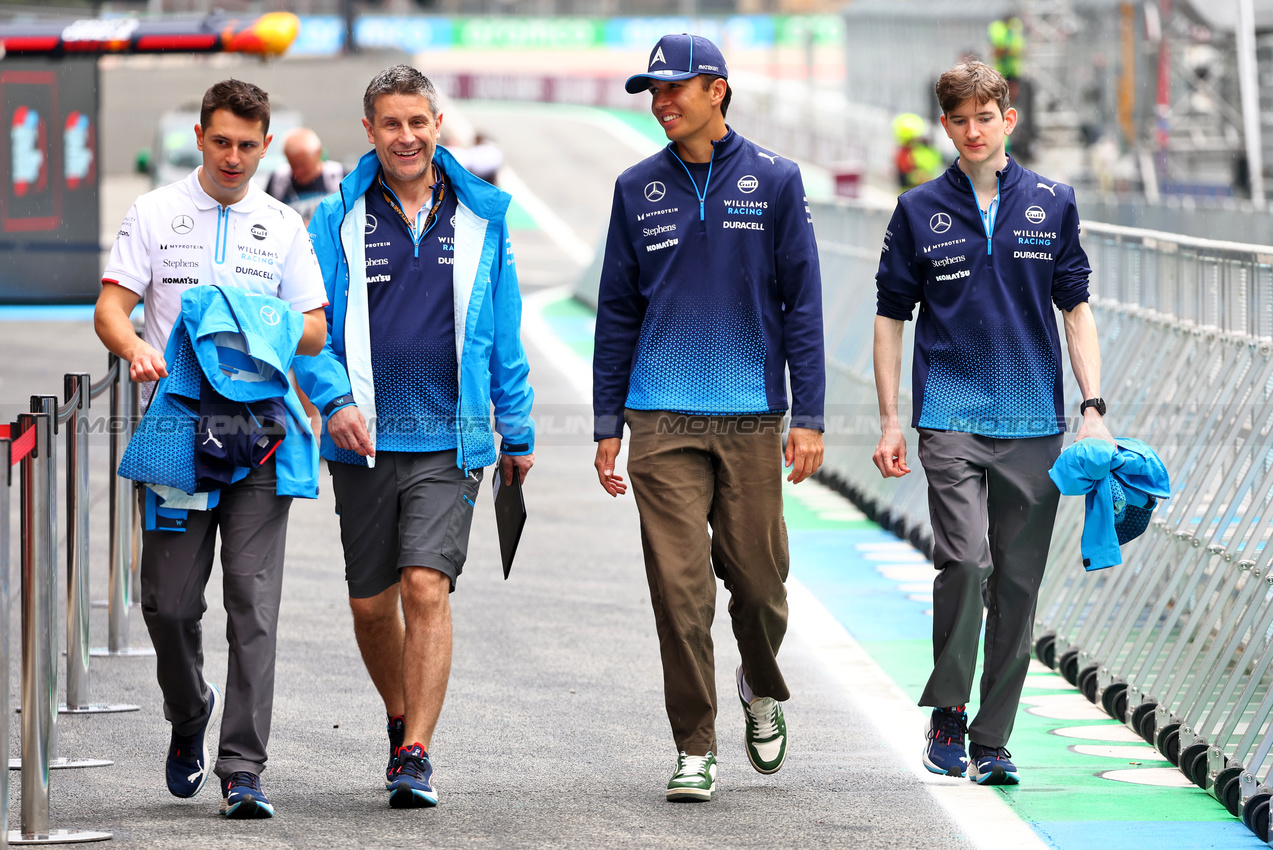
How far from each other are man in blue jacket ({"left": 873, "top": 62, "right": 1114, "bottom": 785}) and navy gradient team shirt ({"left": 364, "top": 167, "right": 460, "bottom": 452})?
4.63 feet

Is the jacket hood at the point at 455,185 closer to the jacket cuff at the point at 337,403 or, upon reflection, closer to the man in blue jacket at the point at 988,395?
the jacket cuff at the point at 337,403

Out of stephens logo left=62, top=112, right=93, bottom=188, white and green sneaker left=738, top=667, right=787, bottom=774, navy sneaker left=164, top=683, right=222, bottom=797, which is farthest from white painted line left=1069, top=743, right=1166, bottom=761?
stephens logo left=62, top=112, right=93, bottom=188

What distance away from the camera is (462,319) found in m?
6.00

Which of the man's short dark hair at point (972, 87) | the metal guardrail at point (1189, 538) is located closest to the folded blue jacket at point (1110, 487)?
the metal guardrail at point (1189, 538)

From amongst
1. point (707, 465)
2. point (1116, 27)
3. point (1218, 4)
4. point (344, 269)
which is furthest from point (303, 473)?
point (1116, 27)

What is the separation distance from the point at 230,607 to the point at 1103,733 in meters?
3.15

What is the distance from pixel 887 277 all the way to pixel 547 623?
122 inches

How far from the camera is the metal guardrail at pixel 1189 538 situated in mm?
6051

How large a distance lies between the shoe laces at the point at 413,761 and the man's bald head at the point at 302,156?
740cm

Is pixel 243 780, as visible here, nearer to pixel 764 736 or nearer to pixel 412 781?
pixel 412 781

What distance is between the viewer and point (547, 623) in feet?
28.7

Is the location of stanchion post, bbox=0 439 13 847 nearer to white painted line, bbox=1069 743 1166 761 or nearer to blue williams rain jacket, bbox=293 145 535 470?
blue williams rain jacket, bbox=293 145 535 470

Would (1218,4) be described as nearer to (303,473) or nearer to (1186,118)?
(1186,118)

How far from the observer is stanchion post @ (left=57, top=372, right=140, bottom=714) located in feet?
21.4
